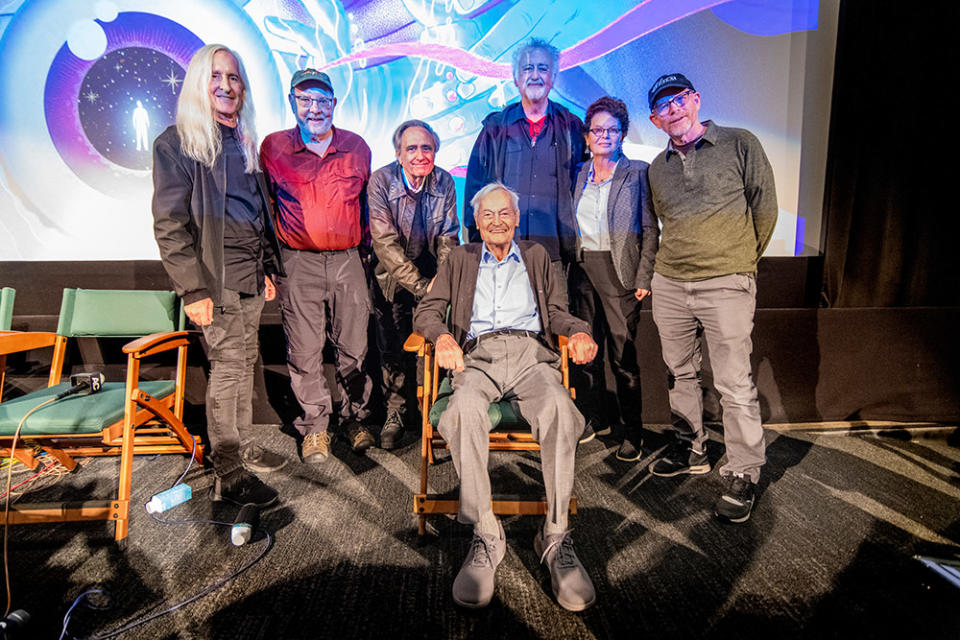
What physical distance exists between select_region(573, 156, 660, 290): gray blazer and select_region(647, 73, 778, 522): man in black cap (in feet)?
0.71

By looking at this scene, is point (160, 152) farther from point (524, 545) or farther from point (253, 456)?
point (524, 545)

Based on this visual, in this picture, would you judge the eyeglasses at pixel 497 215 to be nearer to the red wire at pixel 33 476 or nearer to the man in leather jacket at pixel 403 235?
the man in leather jacket at pixel 403 235

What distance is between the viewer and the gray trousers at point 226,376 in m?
2.33

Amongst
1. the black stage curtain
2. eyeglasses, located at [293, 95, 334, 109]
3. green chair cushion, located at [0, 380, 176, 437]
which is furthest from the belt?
the black stage curtain

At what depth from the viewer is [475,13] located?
127 inches

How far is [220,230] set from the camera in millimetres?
2314

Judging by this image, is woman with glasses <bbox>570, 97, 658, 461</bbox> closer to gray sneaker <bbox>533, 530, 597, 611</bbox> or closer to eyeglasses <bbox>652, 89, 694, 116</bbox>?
eyeglasses <bbox>652, 89, 694, 116</bbox>

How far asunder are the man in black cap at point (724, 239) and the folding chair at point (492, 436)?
794 millimetres

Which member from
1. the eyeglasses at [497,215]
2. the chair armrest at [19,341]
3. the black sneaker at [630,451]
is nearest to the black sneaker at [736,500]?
the black sneaker at [630,451]

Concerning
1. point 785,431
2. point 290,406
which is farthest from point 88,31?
point 785,431

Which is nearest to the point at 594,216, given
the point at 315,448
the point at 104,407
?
the point at 315,448

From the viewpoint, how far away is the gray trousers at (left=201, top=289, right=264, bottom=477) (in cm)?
233

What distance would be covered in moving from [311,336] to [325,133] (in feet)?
3.86

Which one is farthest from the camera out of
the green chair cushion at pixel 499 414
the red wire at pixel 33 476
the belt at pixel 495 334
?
the red wire at pixel 33 476
